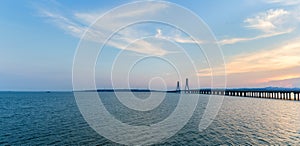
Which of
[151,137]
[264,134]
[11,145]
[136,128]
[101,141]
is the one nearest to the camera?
[11,145]

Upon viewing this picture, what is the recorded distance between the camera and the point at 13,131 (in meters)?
32.6

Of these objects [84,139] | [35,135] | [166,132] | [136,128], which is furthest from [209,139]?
[35,135]

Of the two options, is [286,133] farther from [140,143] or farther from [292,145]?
[140,143]

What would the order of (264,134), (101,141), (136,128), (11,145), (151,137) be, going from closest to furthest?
1. (11,145)
2. (101,141)
3. (151,137)
4. (264,134)
5. (136,128)

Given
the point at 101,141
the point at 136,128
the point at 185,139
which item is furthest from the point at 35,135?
the point at 185,139

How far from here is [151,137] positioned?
28.7 meters

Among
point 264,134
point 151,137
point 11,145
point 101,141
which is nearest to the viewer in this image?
point 11,145

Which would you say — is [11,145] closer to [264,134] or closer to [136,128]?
[136,128]

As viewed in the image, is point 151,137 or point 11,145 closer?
point 11,145

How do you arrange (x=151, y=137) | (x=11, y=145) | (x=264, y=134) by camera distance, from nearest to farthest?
1. (x=11, y=145)
2. (x=151, y=137)
3. (x=264, y=134)

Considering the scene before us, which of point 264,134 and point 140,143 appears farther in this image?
point 264,134

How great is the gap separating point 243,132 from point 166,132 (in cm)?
1242

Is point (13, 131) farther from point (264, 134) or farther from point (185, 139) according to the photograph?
point (264, 134)

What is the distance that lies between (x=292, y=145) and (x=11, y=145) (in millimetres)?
35312
